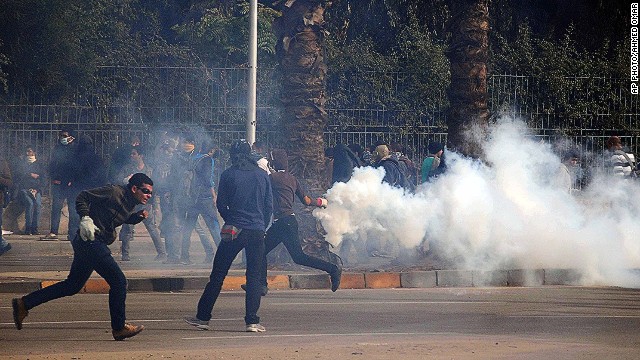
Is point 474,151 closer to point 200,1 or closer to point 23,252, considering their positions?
point 23,252

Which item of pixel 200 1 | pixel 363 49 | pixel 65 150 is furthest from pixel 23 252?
pixel 200 1

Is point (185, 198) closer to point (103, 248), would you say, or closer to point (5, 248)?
point (5, 248)

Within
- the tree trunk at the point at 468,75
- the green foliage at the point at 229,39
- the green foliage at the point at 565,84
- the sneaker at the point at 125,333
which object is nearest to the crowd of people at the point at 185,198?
the sneaker at the point at 125,333

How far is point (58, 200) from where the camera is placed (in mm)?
20375

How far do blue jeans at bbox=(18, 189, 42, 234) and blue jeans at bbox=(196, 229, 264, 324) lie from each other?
37.6 ft

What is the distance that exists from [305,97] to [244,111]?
547cm

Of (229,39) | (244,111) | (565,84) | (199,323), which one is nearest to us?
(199,323)

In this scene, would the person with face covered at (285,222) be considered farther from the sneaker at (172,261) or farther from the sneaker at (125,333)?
the sneaker at (172,261)

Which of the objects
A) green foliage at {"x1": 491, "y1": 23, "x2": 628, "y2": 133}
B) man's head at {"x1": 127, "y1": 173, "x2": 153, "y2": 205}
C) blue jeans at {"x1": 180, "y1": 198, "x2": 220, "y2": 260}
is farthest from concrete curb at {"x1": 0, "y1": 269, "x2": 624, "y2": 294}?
green foliage at {"x1": 491, "y1": 23, "x2": 628, "y2": 133}

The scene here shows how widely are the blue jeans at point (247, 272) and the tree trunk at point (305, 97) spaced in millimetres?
5851

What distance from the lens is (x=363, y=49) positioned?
26.7 meters

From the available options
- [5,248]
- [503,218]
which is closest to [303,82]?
[503,218]

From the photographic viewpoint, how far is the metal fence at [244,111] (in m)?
22.2

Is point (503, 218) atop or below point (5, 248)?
atop
